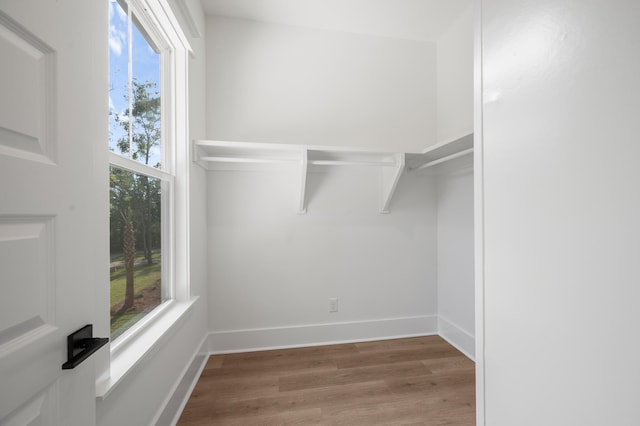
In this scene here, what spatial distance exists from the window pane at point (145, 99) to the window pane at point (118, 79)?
0.07 m

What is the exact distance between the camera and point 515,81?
804mm

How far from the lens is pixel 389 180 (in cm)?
205

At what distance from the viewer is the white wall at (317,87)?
6.42 feet

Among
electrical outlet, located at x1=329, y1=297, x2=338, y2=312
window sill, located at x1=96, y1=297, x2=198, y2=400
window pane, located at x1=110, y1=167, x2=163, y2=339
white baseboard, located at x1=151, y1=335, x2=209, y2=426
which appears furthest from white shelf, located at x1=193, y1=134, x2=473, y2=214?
white baseboard, located at x1=151, y1=335, x2=209, y2=426

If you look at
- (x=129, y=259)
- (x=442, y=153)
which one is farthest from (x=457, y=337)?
(x=129, y=259)

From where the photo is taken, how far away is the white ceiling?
1814mm

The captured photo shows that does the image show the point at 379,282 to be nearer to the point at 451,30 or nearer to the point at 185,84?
the point at 185,84

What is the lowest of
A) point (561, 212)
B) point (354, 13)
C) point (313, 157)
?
point (561, 212)

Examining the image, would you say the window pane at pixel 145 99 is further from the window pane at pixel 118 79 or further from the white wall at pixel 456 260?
the white wall at pixel 456 260

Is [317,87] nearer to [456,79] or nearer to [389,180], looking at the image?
[389,180]

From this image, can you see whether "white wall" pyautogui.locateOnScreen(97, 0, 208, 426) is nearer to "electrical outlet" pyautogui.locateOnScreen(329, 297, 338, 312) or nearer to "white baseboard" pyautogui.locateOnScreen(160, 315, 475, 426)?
"white baseboard" pyautogui.locateOnScreen(160, 315, 475, 426)

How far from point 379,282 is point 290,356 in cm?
95

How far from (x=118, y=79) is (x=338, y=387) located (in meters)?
2.01

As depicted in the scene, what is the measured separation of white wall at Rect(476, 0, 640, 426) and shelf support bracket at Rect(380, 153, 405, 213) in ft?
3.26
